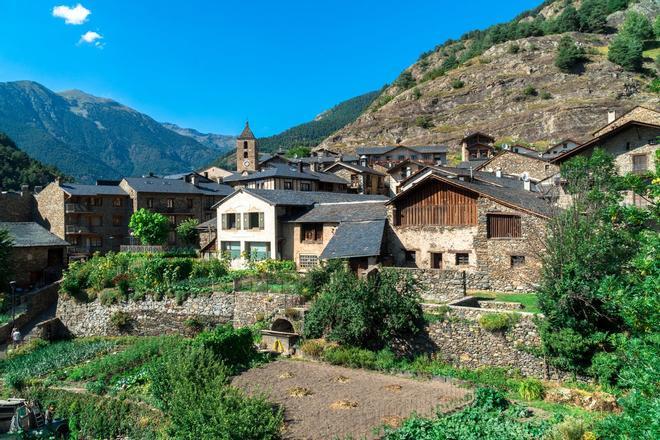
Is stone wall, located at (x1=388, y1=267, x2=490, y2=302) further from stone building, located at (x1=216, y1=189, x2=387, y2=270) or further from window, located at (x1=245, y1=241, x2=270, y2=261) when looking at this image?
window, located at (x1=245, y1=241, x2=270, y2=261)

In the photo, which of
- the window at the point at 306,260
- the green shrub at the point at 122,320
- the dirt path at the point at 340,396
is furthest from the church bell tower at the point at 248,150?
the dirt path at the point at 340,396

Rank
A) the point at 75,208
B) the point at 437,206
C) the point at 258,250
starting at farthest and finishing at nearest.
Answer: the point at 75,208 < the point at 258,250 < the point at 437,206

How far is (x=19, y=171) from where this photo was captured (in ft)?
289

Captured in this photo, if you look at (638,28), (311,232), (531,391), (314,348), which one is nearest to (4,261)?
(311,232)

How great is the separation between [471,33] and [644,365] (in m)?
181

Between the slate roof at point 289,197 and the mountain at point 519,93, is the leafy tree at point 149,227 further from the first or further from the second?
the mountain at point 519,93

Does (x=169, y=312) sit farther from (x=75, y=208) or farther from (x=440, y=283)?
(x=75, y=208)

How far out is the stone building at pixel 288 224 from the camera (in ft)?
107

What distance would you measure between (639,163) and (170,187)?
4779cm

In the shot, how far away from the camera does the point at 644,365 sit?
1061 centimetres

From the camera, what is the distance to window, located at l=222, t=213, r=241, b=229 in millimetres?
38438

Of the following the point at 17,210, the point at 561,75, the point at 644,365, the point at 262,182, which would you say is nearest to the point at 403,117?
the point at 561,75

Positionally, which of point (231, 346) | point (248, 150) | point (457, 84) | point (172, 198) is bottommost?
point (231, 346)

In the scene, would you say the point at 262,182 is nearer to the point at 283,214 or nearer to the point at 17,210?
the point at 283,214
